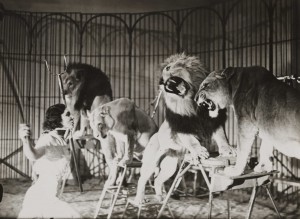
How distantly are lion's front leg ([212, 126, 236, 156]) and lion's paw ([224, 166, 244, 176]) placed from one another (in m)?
0.33

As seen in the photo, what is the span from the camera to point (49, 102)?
11.5 ft

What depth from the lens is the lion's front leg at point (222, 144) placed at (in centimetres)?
196

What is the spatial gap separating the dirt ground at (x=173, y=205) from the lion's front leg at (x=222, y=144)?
300mm

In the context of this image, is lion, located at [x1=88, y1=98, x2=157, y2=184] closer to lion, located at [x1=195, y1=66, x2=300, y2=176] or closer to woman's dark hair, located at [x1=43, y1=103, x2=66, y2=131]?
woman's dark hair, located at [x1=43, y1=103, x2=66, y2=131]

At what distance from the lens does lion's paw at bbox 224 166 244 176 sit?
5.22 feet

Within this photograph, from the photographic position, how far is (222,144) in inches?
79.2

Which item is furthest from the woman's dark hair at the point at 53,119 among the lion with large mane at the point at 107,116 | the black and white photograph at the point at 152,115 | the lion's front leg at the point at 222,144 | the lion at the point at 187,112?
the lion's front leg at the point at 222,144

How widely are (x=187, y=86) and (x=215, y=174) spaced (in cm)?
61

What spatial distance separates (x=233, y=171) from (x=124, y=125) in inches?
41.4

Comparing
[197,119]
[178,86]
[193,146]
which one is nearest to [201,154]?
[193,146]

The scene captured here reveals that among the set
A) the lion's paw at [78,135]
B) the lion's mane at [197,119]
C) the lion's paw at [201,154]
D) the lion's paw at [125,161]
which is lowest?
the lion's paw at [125,161]

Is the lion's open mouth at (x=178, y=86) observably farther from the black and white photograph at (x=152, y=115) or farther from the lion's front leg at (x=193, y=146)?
the lion's front leg at (x=193, y=146)

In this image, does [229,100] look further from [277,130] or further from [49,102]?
[49,102]

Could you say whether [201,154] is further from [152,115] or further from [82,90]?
[82,90]
